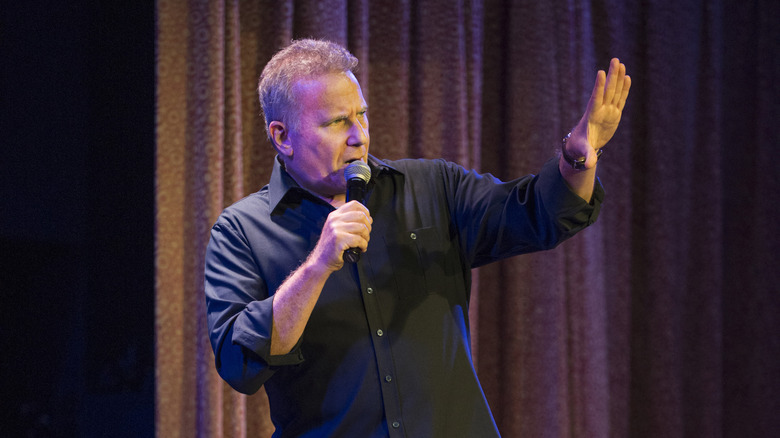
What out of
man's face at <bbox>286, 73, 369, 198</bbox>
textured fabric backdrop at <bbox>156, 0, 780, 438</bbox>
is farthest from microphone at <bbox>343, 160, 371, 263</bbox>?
textured fabric backdrop at <bbox>156, 0, 780, 438</bbox>

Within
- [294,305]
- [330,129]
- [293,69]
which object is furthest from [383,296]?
[293,69]

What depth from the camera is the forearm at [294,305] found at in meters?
1.27

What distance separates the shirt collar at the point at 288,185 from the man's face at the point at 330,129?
0.13 feet

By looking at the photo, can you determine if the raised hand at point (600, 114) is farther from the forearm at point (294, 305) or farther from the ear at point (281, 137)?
the ear at point (281, 137)

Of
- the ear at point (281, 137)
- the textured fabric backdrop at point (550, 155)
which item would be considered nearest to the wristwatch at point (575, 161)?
the ear at point (281, 137)

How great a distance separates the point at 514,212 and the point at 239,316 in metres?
0.59

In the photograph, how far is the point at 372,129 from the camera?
2535mm

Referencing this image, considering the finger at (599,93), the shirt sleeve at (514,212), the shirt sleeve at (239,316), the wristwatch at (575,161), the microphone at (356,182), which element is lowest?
the shirt sleeve at (239,316)

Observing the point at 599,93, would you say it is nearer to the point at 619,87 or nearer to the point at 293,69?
the point at 619,87
